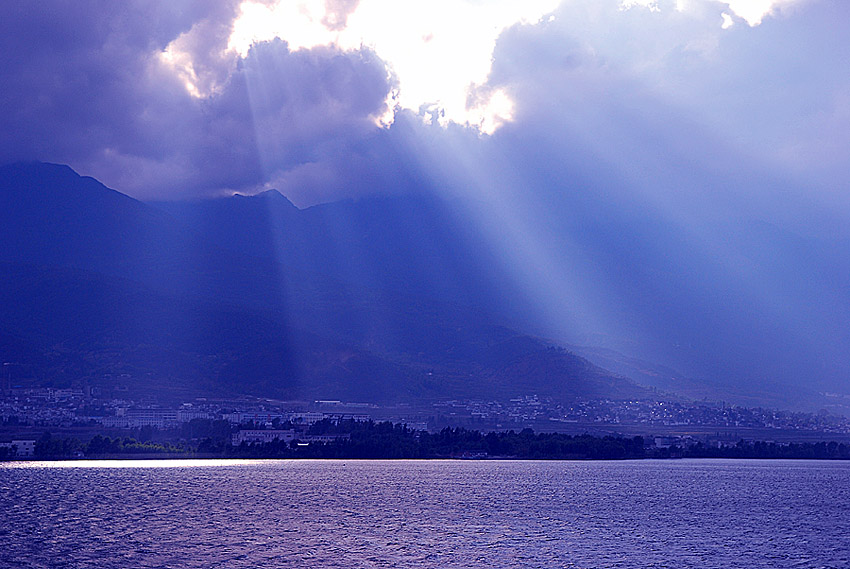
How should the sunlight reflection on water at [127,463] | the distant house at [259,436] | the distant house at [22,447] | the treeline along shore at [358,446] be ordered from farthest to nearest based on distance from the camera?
the distant house at [259,436], the treeline along shore at [358,446], the distant house at [22,447], the sunlight reflection on water at [127,463]

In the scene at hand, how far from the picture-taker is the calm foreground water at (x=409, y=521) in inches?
2346

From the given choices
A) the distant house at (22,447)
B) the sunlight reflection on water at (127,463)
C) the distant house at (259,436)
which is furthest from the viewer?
the distant house at (259,436)

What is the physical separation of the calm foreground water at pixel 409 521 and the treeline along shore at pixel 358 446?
25646 millimetres

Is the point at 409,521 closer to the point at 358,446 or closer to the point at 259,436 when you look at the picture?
the point at 358,446

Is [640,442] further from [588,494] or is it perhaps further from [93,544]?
[93,544]

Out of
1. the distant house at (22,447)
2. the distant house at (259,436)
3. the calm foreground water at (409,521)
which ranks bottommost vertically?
the calm foreground water at (409,521)

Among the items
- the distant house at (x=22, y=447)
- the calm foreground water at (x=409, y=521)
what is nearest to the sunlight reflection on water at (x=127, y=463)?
the distant house at (x=22, y=447)

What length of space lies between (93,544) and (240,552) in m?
9.76

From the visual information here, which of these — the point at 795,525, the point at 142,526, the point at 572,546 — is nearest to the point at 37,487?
the point at 142,526

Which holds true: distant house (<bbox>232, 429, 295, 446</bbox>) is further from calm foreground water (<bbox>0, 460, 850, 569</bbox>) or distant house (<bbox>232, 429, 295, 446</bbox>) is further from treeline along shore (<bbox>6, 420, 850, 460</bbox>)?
calm foreground water (<bbox>0, 460, 850, 569</bbox>)

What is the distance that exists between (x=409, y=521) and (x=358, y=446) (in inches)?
3577

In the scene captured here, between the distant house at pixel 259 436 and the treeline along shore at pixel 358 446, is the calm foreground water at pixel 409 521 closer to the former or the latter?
the treeline along shore at pixel 358 446

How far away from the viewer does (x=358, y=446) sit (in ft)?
552

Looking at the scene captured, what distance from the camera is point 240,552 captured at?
60.1 m
